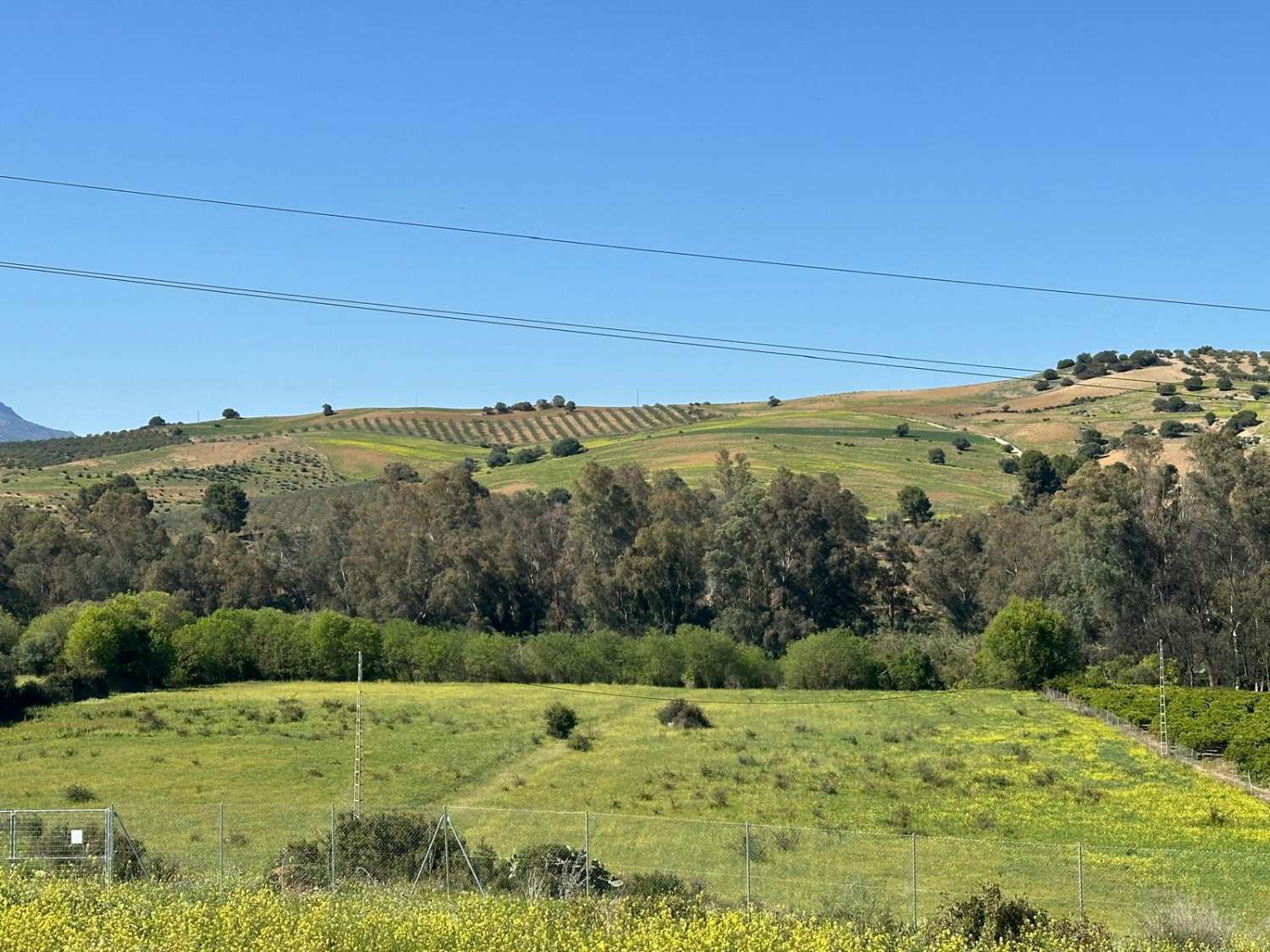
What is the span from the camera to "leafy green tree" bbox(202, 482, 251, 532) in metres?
112

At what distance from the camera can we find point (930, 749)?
165ft

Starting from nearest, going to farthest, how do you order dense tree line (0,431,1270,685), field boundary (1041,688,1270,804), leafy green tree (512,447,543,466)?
field boundary (1041,688,1270,804), dense tree line (0,431,1270,685), leafy green tree (512,447,543,466)

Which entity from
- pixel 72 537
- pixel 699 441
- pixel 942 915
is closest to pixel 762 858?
pixel 942 915

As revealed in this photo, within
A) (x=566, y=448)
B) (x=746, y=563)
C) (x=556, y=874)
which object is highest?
(x=566, y=448)

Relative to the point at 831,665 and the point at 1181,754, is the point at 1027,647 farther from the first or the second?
the point at 1181,754

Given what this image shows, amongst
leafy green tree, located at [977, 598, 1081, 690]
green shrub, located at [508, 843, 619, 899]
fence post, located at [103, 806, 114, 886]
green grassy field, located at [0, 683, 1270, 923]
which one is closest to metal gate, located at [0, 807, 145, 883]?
fence post, located at [103, 806, 114, 886]

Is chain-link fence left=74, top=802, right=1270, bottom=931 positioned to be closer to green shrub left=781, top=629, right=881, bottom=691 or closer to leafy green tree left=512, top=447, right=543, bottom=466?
green shrub left=781, top=629, right=881, bottom=691

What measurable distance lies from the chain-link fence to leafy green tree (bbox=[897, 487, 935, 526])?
2884 inches

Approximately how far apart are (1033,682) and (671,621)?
77.7 feet

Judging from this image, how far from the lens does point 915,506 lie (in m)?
106

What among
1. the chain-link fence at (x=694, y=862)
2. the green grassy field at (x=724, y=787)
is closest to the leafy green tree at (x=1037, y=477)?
the green grassy field at (x=724, y=787)

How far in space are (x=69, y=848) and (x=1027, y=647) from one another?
55.1m

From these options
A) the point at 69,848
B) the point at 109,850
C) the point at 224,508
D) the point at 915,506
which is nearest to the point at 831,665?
the point at 915,506

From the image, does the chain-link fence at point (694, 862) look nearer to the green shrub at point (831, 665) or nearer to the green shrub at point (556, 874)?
the green shrub at point (556, 874)
